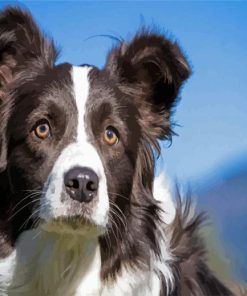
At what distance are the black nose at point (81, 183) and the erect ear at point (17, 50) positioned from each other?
1.02 meters

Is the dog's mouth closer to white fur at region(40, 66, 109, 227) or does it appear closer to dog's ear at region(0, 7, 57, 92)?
white fur at region(40, 66, 109, 227)

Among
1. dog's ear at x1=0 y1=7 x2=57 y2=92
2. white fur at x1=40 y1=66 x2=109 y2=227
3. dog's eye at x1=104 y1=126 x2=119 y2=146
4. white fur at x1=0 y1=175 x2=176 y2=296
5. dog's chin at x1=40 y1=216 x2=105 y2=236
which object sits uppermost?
dog's ear at x1=0 y1=7 x2=57 y2=92

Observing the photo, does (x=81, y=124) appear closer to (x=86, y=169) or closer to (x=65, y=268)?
(x=86, y=169)

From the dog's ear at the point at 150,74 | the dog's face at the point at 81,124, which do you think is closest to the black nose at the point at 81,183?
the dog's face at the point at 81,124

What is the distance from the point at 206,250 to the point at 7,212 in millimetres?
2001

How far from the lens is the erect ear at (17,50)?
21.9ft

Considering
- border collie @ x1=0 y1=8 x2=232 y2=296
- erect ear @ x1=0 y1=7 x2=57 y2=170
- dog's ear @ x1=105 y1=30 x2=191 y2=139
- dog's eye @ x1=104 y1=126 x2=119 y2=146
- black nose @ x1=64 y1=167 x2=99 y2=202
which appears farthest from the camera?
dog's ear @ x1=105 y1=30 x2=191 y2=139

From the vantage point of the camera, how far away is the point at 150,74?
23.1ft

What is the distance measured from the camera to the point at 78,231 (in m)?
6.11

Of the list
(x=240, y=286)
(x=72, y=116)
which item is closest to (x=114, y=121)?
(x=72, y=116)

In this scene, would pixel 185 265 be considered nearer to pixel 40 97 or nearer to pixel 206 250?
pixel 206 250

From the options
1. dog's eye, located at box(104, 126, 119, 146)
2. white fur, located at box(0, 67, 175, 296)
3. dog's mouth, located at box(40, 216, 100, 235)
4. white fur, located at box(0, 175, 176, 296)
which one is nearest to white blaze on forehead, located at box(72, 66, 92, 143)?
white fur, located at box(0, 67, 175, 296)

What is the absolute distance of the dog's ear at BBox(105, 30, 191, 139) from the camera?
6.78 meters

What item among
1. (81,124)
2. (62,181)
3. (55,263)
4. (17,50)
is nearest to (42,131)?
(81,124)
